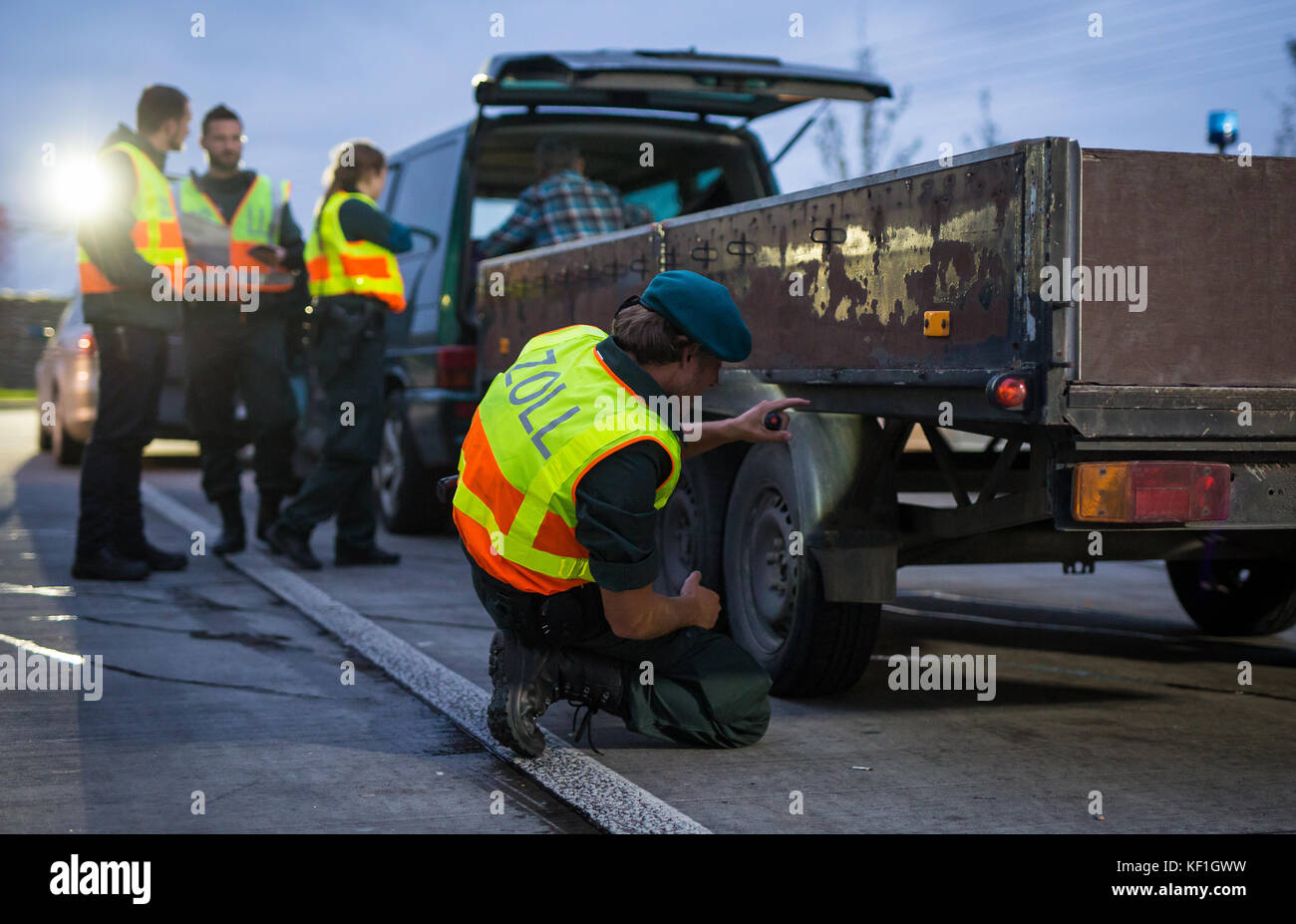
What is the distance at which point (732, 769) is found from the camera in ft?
13.7

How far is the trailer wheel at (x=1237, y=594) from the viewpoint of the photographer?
6254 mm

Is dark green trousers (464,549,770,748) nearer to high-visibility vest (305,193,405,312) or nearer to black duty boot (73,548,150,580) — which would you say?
black duty boot (73,548,150,580)

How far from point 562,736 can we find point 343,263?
13.3ft

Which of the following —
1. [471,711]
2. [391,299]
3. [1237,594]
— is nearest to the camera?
[471,711]

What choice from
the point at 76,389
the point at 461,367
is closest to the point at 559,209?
the point at 461,367

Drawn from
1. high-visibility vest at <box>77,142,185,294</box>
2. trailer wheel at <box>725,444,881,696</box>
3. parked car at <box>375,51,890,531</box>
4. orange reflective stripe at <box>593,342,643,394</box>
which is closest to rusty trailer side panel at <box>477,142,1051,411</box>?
trailer wheel at <box>725,444,881,696</box>

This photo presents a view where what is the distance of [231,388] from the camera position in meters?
8.17

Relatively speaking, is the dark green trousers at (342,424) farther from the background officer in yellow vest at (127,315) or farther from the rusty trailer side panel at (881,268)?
the rusty trailer side panel at (881,268)

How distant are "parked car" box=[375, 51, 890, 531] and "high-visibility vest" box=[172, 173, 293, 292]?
112 centimetres

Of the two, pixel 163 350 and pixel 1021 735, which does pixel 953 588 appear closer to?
pixel 1021 735

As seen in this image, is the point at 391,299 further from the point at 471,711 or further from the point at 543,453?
the point at 543,453

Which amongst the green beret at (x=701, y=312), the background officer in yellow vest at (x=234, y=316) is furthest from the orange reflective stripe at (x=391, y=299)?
the green beret at (x=701, y=312)

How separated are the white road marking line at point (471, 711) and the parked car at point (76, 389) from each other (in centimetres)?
457

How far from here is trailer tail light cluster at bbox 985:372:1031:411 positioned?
3957mm
